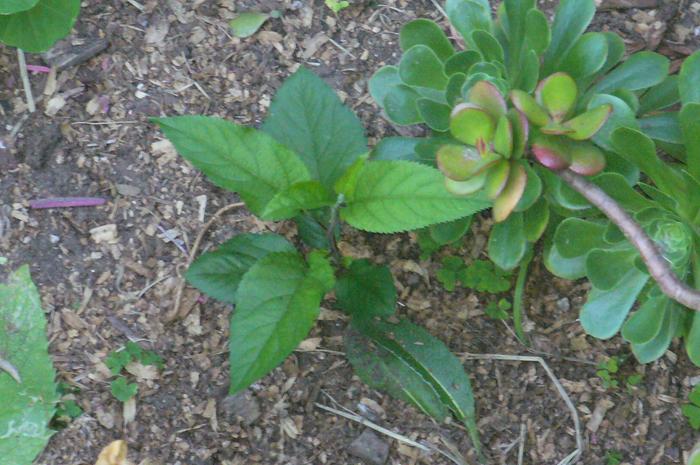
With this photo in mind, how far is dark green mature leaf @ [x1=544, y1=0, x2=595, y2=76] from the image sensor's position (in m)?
1.78

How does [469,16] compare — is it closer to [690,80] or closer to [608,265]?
Answer: [690,80]

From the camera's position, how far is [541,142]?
64.2 inches

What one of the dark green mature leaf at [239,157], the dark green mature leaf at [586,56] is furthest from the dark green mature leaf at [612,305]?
the dark green mature leaf at [239,157]

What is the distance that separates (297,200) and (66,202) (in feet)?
2.37

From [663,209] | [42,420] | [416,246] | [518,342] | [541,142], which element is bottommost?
[42,420]

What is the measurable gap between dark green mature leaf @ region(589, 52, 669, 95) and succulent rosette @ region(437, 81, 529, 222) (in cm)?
33

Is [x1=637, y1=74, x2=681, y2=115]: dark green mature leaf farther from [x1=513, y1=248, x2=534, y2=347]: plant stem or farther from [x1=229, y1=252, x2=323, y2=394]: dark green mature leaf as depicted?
[x1=229, y1=252, x2=323, y2=394]: dark green mature leaf

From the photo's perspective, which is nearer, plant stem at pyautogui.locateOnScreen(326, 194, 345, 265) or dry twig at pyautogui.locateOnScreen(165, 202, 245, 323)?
plant stem at pyautogui.locateOnScreen(326, 194, 345, 265)

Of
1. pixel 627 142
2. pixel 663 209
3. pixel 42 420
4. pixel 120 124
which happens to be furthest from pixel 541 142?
pixel 42 420

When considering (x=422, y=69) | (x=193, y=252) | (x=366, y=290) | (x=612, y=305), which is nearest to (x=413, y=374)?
(x=366, y=290)

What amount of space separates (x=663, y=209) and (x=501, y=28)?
1.74 feet

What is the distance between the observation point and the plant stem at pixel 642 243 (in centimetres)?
153

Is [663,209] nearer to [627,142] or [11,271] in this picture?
[627,142]

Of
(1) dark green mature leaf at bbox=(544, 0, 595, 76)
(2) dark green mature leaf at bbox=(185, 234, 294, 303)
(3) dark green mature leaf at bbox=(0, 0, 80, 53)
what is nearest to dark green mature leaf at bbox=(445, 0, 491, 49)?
(1) dark green mature leaf at bbox=(544, 0, 595, 76)
